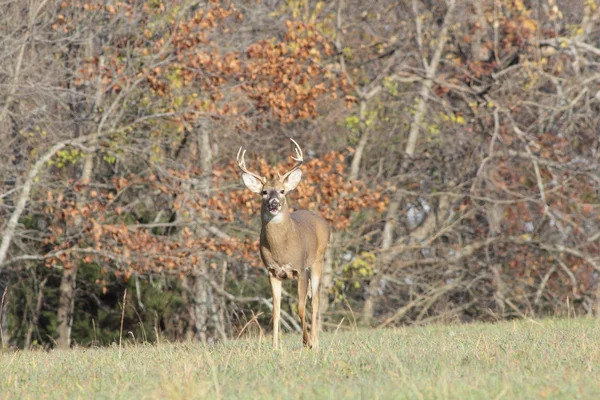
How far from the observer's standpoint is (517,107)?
18359mm

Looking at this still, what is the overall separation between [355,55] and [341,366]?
44.4 feet

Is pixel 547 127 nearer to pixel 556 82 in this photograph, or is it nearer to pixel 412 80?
pixel 556 82

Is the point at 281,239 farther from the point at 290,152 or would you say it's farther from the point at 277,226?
the point at 290,152

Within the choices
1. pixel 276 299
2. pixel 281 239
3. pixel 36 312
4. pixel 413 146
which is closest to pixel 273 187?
pixel 281 239

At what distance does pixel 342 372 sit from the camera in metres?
5.98

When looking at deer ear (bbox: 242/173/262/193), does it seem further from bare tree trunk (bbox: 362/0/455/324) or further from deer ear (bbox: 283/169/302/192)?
bare tree trunk (bbox: 362/0/455/324)

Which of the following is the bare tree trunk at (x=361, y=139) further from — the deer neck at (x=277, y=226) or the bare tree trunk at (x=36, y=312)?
the deer neck at (x=277, y=226)

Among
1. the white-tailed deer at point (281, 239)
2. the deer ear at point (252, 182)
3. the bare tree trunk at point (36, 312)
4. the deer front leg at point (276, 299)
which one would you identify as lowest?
the bare tree trunk at point (36, 312)

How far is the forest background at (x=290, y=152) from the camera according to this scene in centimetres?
1502

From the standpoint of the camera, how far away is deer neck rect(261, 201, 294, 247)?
8883 mm

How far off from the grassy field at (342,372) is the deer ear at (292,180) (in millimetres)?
1530

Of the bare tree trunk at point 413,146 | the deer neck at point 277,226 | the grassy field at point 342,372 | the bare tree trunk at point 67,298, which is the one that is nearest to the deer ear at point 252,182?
the deer neck at point 277,226

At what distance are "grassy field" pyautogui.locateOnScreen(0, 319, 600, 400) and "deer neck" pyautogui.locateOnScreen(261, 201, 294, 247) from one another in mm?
1006

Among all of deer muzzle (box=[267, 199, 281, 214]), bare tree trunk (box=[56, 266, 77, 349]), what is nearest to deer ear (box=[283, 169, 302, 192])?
deer muzzle (box=[267, 199, 281, 214])
